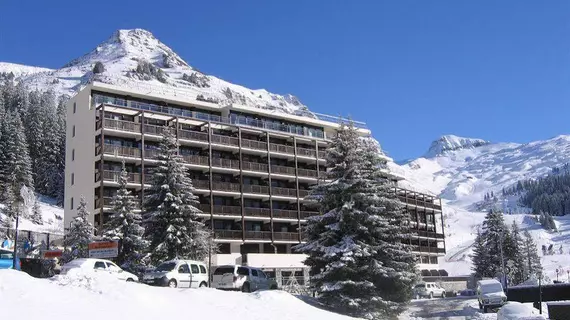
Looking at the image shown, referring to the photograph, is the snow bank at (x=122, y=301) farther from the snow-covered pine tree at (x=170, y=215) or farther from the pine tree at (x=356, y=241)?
the snow-covered pine tree at (x=170, y=215)

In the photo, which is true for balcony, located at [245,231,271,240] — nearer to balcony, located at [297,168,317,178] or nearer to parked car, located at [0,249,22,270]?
balcony, located at [297,168,317,178]

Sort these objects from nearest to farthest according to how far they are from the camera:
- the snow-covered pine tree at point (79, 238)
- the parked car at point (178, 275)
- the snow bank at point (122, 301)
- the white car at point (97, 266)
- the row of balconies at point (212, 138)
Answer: the snow bank at point (122, 301)
the white car at point (97, 266)
the parked car at point (178, 275)
the snow-covered pine tree at point (79, 238)
the row of balconies at point (212, 138)

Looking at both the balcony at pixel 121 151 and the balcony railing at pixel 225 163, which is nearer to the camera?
the balcony at pixel 121 151

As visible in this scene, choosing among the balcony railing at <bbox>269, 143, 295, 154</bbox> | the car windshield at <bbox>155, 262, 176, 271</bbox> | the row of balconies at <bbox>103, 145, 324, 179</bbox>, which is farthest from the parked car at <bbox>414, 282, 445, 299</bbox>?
the car windshield at <bbox>155, 262, 176, 271</bbox>

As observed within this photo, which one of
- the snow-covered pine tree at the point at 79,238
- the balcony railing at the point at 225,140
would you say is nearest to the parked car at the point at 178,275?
the snow-covered pine tree at the point at 79,238

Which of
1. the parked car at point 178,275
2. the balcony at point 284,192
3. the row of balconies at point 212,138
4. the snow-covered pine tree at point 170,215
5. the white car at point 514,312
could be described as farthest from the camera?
the balcony at point 284,192

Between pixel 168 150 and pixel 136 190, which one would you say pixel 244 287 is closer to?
pixel 168 150

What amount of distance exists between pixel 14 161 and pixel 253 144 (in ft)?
156

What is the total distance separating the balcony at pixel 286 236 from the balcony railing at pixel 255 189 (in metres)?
4.70

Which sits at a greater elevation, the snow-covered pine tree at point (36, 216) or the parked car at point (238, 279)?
the snow-covered pine tree at point (36, 216)

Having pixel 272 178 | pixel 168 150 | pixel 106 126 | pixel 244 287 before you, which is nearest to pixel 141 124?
pixel 106 126

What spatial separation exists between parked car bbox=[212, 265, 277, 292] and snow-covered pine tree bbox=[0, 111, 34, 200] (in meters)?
67.8

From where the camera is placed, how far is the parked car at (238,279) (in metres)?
35.8

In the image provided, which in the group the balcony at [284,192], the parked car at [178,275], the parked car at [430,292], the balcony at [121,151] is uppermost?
the balcony at [121,151]
